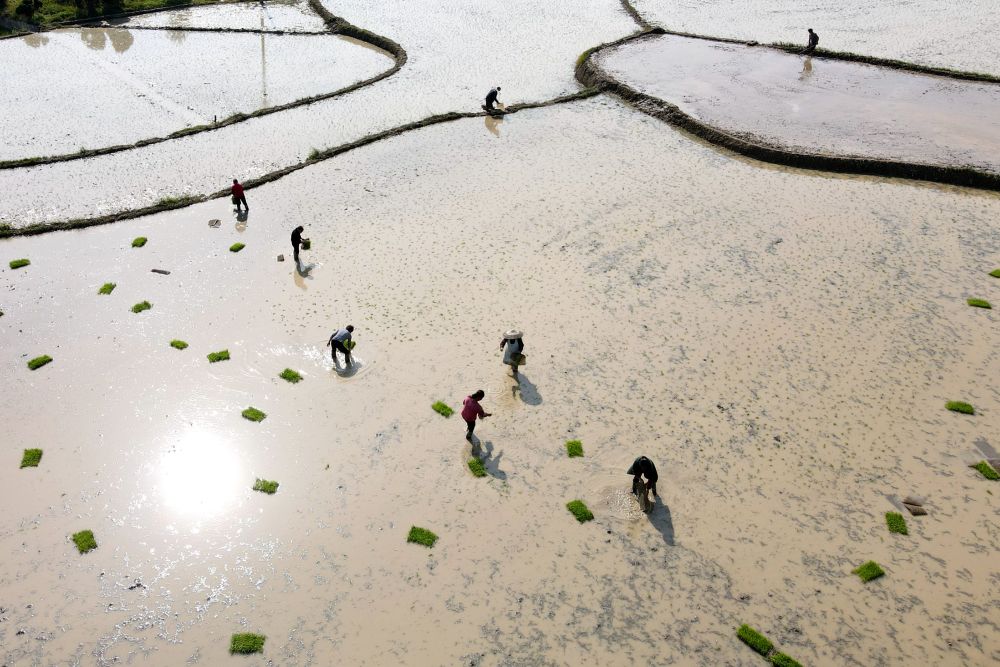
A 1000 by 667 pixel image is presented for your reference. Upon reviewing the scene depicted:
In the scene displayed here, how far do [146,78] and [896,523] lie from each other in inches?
1423

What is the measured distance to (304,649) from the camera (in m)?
9.45

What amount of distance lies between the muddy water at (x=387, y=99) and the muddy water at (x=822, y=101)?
4.72m

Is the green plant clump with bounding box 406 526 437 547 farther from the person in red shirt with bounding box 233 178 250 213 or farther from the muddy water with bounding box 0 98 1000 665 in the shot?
the person in red shirt with bounding box 233 178 250 213

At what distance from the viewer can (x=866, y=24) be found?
3675 centimetres

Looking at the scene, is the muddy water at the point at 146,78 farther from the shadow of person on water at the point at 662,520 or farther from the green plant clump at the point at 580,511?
the shadow of person on water at the point at 662,520

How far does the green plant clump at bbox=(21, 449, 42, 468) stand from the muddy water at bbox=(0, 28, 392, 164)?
55.7 feet

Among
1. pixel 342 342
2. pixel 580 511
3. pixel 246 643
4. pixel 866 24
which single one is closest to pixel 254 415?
pixel 342 342

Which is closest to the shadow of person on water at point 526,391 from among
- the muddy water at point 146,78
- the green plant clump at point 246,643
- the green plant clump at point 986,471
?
the green plant clump at point 246,643

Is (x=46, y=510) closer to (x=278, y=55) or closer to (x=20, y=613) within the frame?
(x=20, y=613)

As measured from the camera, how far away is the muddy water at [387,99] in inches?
848

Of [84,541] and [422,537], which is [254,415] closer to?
[84,541]

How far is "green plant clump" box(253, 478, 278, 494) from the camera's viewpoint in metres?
11.8

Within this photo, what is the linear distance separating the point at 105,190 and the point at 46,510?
14219 mm

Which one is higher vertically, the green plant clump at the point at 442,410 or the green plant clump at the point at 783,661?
the green plant clump at the point at 442,410
